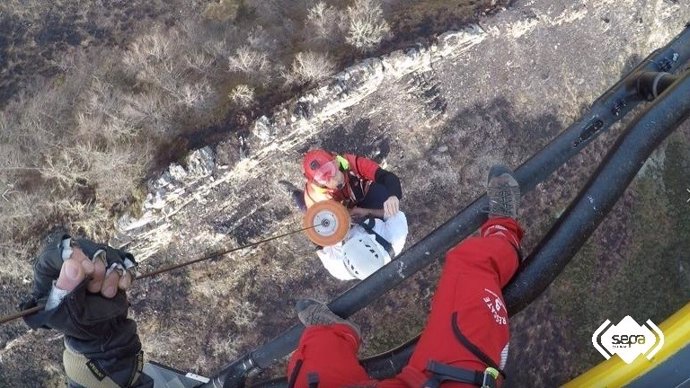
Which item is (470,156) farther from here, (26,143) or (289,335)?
(26,143)

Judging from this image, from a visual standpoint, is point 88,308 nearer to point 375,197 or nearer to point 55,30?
point 375,197

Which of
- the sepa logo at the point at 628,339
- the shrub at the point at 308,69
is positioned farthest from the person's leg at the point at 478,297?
the shrub at the point at 308,69

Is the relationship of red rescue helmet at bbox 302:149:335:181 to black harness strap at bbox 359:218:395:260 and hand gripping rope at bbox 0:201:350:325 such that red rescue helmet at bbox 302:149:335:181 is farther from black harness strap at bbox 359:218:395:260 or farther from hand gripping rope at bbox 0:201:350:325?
black harness strap at bbox 359:218:395:260

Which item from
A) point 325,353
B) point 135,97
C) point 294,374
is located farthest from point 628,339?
point 135,97

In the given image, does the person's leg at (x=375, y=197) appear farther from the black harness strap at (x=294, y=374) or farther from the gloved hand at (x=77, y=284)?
the black harness strap at (x=294, y=374)

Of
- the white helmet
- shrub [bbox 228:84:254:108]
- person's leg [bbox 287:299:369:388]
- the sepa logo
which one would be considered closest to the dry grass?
shrub [bbox 228:84:254:108]

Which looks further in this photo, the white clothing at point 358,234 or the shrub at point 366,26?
the shrub at point 366,26

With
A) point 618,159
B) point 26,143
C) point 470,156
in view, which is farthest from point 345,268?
point 26,143
